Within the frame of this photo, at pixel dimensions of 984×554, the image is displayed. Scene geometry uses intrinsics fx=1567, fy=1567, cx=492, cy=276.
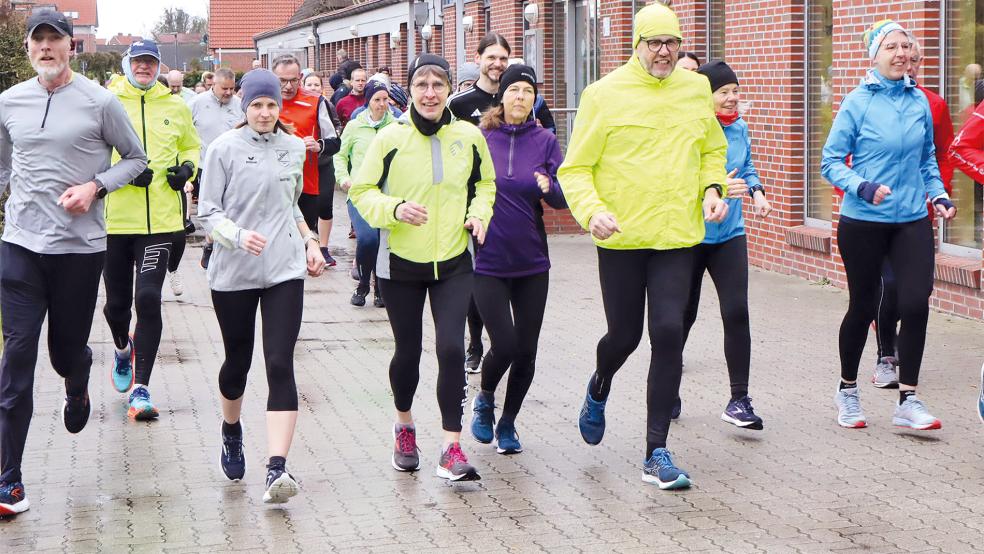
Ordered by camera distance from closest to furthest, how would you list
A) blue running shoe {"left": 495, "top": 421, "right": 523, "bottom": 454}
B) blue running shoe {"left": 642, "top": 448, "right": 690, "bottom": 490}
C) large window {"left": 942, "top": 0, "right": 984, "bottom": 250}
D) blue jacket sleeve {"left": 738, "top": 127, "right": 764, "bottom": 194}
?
1. blue running shoe {"left": 642, "top": 448, "right": 690, "bottom": 490}
2. blue running shoe {"left": 495, "top": 421, "right": 523, "bottom": 454}
3. blue jacket sleeve {"left": 738, "top": 127, "right": 764, "bottom": 194}
4. large window {"left": 942, "top": 0, "right": 984, "bottom": 250}

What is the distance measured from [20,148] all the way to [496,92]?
2.60 meters

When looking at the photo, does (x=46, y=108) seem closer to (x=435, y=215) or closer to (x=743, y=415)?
(x=435, y=215)

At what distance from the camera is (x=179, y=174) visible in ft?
29.5

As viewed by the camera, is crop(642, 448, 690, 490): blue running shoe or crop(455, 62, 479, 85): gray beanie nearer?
crop(642, 448, 690, 490): blue running shoe

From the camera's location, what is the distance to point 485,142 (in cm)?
708

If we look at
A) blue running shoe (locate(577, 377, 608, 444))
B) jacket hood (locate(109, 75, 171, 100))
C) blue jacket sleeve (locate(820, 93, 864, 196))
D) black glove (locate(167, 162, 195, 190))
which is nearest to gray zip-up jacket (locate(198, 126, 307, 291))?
blue running shoe (locate(577, 377, 608, 444))

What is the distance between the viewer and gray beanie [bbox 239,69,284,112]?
677cm

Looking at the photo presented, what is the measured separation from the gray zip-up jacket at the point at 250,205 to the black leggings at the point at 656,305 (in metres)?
1.38

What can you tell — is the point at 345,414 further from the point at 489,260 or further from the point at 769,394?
the point at 769,394

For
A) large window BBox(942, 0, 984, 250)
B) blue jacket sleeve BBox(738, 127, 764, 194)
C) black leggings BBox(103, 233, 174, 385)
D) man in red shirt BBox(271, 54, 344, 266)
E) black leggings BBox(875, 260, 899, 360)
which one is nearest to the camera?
blue jacket sleeve BBox(738, 127, 764, 194)

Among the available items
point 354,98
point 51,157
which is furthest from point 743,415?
point 354,98

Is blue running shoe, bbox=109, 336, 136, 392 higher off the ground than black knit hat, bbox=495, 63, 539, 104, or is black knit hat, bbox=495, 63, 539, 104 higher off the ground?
black knit hat, bbox=495, 63, 539, 104

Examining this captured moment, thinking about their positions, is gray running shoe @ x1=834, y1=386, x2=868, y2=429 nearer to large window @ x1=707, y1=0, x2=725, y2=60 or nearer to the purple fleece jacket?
the purple fleece jacket

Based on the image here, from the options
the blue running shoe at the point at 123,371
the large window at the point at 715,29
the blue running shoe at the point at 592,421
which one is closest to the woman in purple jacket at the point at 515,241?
the blue running shoe at the point at 592,421
